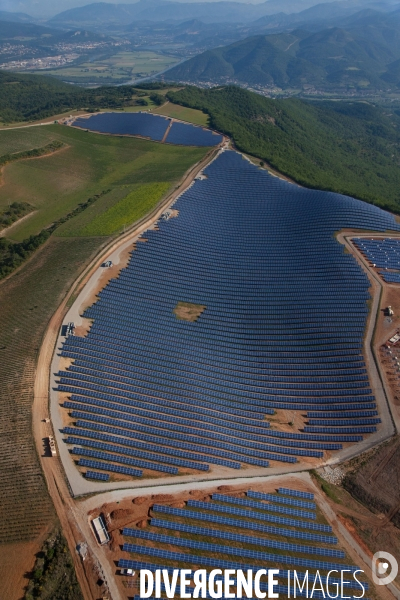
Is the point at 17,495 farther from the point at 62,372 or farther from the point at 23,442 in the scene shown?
the point at 62,372

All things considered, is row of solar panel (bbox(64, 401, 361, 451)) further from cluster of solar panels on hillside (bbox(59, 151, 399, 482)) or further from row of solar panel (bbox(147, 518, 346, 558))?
row of solar panel (bbox(147, 518, 346, 558))

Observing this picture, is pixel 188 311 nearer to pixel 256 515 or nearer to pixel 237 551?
pixel 256 515

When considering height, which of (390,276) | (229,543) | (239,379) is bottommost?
(229,543)

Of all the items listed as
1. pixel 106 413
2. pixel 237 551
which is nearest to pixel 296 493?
pixel 237 551

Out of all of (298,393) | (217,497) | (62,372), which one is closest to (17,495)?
(62,372)

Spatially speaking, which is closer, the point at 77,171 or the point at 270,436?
the point at 270,436
